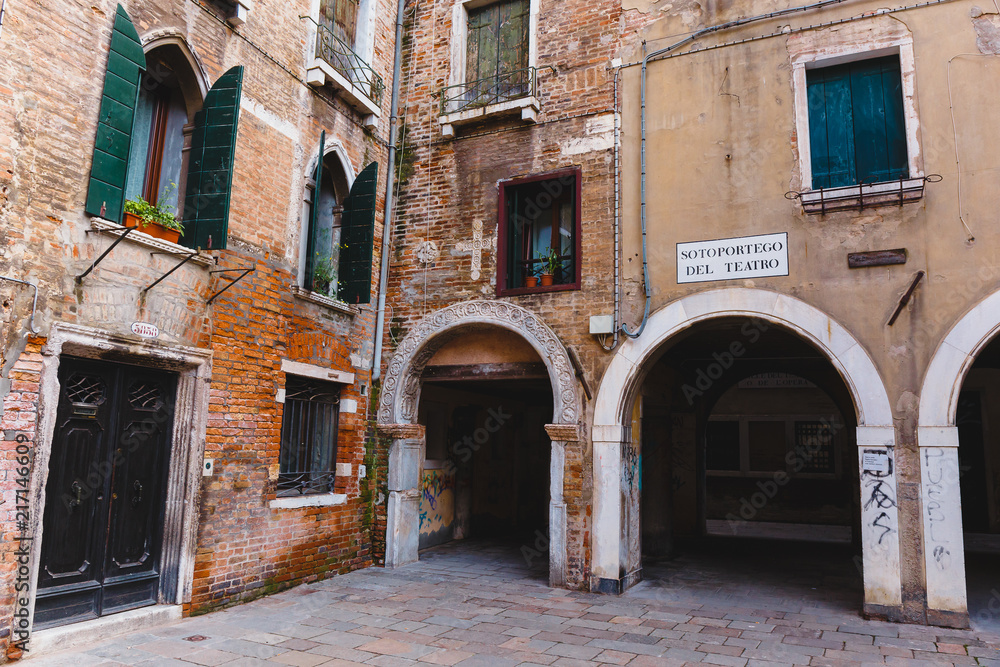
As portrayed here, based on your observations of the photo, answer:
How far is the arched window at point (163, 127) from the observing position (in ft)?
22.5

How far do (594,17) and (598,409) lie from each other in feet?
16.9

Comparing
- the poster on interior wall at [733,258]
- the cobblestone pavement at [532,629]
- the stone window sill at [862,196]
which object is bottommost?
the cobblestone pavement at [532,629]

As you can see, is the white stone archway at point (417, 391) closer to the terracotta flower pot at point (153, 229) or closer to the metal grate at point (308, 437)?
the metal grate at point (308, 437)

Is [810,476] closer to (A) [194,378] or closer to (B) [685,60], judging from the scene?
(B) [685,60]

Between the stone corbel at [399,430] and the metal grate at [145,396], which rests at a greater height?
the metal grate at [145,396]

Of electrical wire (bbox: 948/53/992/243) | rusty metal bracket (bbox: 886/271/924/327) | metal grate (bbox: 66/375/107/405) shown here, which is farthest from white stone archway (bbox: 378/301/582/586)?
electrical wire (bbox: 948/53/992/243)

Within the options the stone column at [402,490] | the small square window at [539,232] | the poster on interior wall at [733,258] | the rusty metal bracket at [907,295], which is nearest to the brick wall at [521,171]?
the small square window at [539,232]

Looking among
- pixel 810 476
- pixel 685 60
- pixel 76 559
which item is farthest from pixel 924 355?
pixel 810 476

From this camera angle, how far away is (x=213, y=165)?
694 cm

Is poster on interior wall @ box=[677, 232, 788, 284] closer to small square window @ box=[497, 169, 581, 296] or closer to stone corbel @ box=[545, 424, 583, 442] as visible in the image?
small square window @ box=[497, 169, 581, 296]

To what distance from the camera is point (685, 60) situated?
8.63 metres

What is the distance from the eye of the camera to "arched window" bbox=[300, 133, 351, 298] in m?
8.66

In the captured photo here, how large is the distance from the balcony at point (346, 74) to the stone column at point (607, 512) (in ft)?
17.3

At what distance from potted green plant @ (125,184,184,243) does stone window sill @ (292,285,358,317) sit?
65.8 inches
